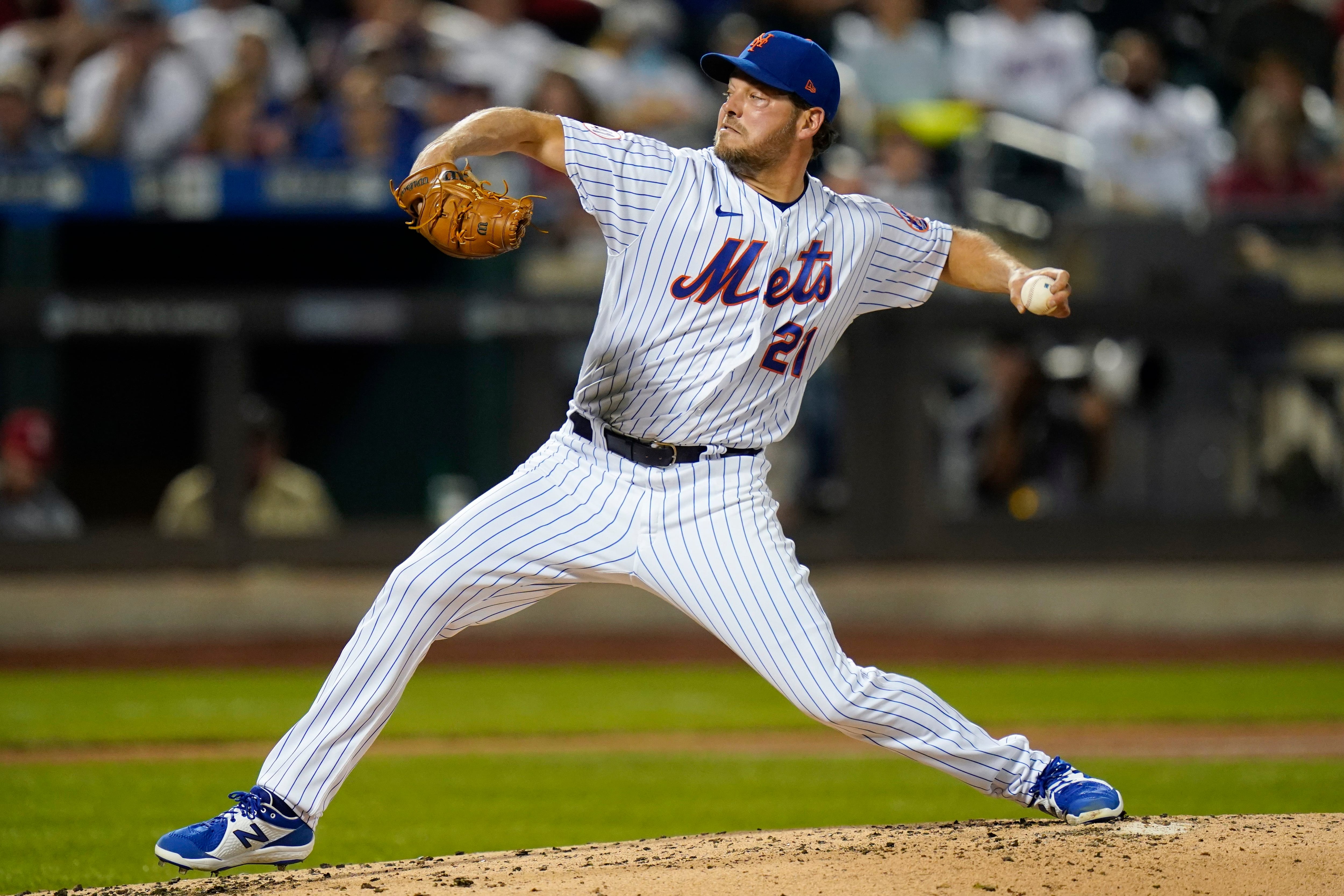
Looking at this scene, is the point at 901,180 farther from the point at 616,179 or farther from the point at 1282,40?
the point at 616,179

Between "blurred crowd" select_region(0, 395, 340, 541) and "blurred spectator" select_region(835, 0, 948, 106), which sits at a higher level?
"blurred spectator" select_region(835, 0, 948, 106)

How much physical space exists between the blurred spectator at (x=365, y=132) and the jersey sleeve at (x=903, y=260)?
5.79m

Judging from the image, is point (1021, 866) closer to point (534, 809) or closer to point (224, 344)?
point (534, 809)

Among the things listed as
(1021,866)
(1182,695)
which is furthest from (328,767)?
(1182,695)

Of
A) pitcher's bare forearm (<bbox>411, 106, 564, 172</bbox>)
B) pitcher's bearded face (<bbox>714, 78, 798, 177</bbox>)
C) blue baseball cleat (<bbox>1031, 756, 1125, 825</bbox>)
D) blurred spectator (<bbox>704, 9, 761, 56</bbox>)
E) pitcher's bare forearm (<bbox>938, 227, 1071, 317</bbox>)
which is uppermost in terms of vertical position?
blurred spectator (<bbox>704, 9, 761, 56</bbox>)

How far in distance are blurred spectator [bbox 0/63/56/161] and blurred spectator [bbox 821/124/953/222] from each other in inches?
174

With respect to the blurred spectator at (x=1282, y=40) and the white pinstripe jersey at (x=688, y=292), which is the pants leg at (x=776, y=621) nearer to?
the white pinstripe jersey at (x=688, y=292)

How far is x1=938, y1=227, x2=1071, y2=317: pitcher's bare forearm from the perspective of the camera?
149 inches

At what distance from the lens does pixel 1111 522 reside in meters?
9.63

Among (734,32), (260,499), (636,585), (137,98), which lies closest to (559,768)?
(636,585)

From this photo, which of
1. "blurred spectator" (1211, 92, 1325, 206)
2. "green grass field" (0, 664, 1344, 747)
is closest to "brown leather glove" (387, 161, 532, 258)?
"green grass field" (0, 664, 1344, 747)

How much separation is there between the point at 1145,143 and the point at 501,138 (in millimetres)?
7439

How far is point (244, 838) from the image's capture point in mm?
3395

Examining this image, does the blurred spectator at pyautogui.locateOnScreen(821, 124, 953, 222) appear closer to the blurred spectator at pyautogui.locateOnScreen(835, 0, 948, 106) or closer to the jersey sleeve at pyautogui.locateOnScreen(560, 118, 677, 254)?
the blurred spectator at pyautogui.locateOnScreen(835, 0, 948, 106)
